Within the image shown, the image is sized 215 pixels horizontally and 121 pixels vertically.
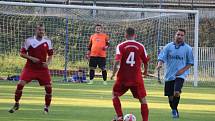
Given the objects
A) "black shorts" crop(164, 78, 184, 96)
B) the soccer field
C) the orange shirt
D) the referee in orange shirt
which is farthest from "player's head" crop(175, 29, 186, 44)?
the orange shirt

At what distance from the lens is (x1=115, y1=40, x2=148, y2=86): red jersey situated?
1309 centimetres

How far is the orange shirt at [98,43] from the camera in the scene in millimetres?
26453

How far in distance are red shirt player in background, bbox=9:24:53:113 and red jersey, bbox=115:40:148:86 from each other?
8.39 ft

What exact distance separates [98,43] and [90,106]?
364 inches

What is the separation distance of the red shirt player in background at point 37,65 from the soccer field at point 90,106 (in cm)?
Answer: 44

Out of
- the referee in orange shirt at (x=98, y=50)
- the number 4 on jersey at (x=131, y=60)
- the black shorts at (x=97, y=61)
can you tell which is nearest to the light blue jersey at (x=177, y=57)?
the number 4 on jersey at (x=131, y=60)

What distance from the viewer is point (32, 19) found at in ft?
99.2

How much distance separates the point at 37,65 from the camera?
15188 millimetres

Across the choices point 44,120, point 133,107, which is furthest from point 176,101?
point 44,120

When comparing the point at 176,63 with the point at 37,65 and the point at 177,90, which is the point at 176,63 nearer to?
the point at 177,90

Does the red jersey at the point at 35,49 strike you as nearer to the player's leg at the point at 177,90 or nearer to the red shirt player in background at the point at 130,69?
the red shirt player in background at the point at 130,69

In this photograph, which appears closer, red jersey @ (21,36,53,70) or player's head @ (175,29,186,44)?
red jersey @ (21,36,53,70)

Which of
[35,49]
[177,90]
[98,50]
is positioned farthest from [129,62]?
[98,50]

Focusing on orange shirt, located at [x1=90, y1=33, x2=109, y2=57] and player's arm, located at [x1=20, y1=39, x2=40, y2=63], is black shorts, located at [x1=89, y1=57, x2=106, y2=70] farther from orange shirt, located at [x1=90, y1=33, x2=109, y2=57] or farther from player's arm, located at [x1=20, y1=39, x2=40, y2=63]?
player's arm, located at [x1=20, y1=39, x2=40, y2=63]
